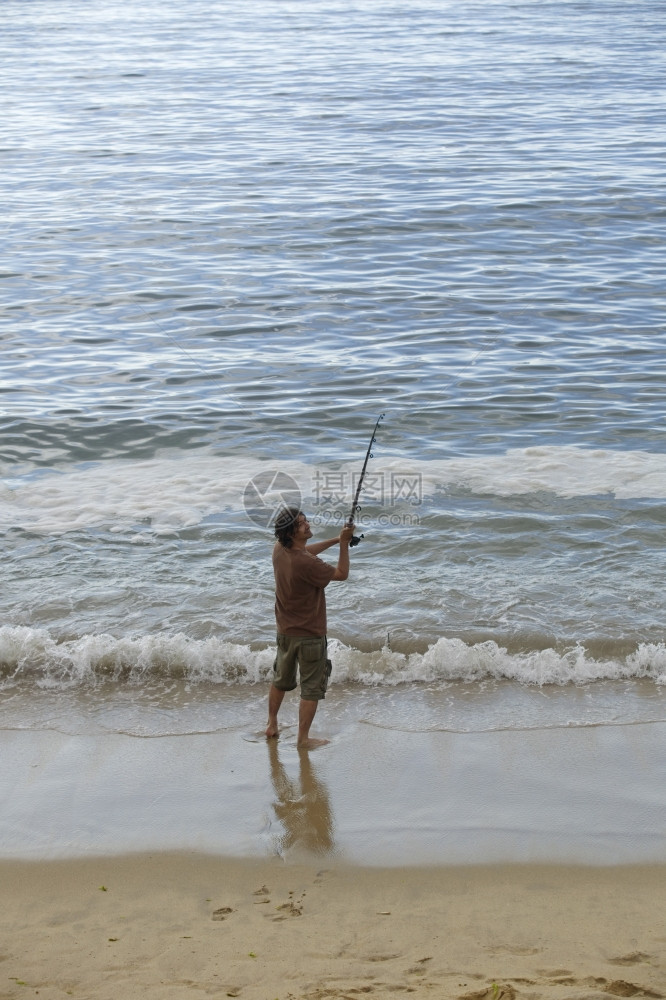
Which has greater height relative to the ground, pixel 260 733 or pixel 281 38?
pixel 281 38

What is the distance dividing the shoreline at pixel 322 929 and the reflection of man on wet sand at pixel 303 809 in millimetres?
177

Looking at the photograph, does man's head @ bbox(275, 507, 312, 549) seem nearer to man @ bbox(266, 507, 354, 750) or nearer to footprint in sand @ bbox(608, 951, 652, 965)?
man @ bbox(266, 507, 354, 750)

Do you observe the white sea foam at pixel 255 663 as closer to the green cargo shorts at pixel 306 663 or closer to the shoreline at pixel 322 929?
the green cargo shorts at pixel 306 663

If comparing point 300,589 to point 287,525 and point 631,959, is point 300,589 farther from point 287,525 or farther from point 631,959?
point 631,959

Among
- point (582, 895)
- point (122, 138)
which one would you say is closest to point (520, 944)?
point (582, 895)

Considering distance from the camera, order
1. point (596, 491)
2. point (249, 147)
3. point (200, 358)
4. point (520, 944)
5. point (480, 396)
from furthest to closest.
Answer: point (249, 147) < point (200, 358) < point (480, 396) < point (596, 491) < point (520, 944)

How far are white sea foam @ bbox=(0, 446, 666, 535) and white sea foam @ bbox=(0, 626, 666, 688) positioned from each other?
7.00 ft

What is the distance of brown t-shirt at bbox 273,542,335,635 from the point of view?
18.9 ft

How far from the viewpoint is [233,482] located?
10148mm

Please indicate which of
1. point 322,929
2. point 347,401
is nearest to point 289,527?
point 322,929

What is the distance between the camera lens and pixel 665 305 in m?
14.1

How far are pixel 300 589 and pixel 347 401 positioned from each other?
6125 millimetres

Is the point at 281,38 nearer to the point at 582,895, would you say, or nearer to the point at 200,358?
the point at 200,358

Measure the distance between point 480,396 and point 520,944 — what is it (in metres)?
8.04
